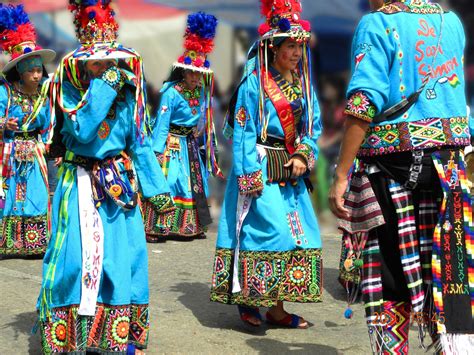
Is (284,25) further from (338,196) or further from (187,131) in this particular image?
(187,131)

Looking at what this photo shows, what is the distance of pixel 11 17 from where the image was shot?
844 cm

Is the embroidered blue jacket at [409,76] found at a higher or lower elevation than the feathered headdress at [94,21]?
lower

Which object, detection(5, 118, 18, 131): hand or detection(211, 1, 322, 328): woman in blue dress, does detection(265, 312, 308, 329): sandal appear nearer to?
detection(211, 1, 322, 328): woman in blue dress

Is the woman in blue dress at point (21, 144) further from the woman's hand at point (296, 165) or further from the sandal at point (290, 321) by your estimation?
the sandal at point (290, 321)

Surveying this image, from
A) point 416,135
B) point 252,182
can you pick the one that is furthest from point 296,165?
point 416,135

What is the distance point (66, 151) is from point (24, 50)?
355 cm

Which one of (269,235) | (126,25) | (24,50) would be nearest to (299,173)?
(269,235)

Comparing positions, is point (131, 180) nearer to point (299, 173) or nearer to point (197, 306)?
point (299, 173)

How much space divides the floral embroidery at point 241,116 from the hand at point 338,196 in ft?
5.97

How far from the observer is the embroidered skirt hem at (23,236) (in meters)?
8.70

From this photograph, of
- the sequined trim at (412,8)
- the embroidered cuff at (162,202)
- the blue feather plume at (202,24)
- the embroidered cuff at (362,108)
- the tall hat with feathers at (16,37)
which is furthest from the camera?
the blue feather plume at (202,24)

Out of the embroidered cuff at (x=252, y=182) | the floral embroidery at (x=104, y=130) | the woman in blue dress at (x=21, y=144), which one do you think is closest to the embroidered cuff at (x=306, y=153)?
the embroidered cuff at (x=252, y=182)

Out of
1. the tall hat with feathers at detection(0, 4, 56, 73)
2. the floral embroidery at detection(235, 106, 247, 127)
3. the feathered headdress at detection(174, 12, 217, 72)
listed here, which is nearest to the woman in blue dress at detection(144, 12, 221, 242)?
the feathered headdress at detection(174, 12, 217, 72)

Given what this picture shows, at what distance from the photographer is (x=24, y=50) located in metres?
8.36
